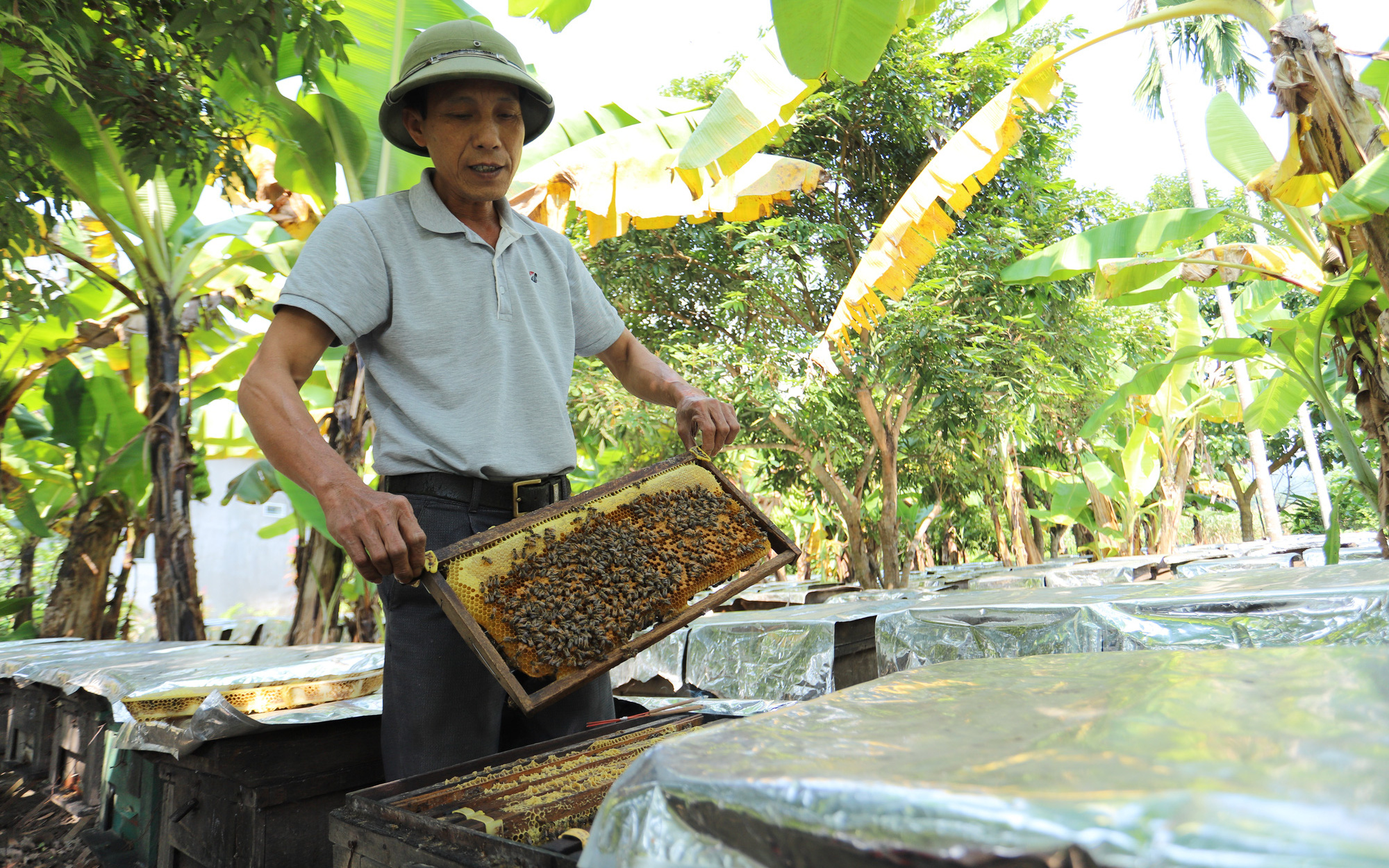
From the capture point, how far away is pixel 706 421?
259cm

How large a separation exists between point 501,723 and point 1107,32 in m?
5.75

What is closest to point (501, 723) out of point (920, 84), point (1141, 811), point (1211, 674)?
point (1211, 674)

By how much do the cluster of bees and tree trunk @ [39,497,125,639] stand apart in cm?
648

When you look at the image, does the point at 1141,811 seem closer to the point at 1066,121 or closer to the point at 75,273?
the point at 75,273

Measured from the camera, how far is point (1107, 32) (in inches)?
223

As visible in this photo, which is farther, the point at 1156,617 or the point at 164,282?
the point at 164,282

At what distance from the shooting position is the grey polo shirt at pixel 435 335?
215 centimetres

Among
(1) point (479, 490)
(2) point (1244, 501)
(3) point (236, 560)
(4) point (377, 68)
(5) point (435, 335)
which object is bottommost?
(2) point (1244, 501)

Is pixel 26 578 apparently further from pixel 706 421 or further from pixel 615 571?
pixel 706 421

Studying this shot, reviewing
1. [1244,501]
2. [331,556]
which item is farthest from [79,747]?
[1244,501]

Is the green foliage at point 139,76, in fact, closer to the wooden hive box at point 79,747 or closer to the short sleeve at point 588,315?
the short sleeve at point 588,315

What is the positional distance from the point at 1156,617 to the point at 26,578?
8.87 m

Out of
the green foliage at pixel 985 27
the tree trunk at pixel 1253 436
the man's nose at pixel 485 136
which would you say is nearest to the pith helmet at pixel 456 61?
the man's nose at pixel 485 136

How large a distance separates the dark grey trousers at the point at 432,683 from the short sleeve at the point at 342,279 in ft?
1.55
